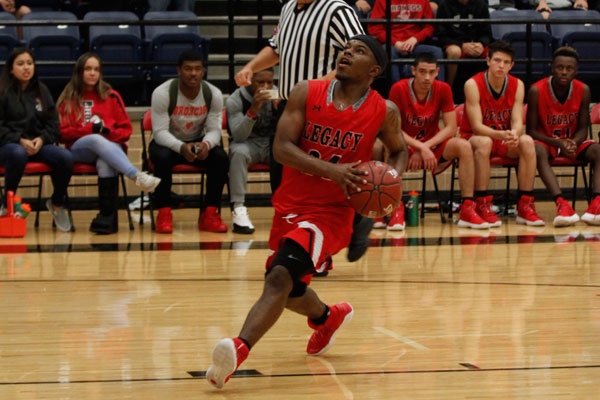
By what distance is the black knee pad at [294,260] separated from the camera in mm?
3223

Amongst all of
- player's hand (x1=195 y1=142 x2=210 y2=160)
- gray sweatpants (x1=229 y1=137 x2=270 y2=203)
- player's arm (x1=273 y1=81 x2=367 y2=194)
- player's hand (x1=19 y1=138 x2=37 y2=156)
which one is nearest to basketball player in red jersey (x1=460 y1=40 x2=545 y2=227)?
gray sweatpants (x1=229 y1=137 x2=270 y2=203)

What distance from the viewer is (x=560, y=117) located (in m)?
7.58

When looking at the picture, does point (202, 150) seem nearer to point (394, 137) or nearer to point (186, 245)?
point (186, 245)

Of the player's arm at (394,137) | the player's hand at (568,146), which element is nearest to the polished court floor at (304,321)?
the player's arm at (394,137)

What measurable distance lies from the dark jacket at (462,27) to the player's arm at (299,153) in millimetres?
5497

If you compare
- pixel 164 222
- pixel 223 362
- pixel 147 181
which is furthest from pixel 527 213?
pixel 223 362

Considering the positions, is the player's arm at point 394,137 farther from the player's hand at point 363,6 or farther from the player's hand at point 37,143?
the player's hand at point 363,6

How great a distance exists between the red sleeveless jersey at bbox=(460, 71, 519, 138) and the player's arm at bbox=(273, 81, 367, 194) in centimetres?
418

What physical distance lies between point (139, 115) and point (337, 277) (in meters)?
4.30

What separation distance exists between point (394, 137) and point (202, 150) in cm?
349

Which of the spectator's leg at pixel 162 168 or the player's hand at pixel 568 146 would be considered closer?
the spectator's leg at pixel 162 168

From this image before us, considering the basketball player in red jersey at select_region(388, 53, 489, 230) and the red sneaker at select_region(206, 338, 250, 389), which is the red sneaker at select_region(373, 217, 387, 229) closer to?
the basketball player in red jersey at select_region(388, 53, 489, 230)

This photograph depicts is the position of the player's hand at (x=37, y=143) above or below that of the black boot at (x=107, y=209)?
above

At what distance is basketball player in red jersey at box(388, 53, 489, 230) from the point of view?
23.5 ft
